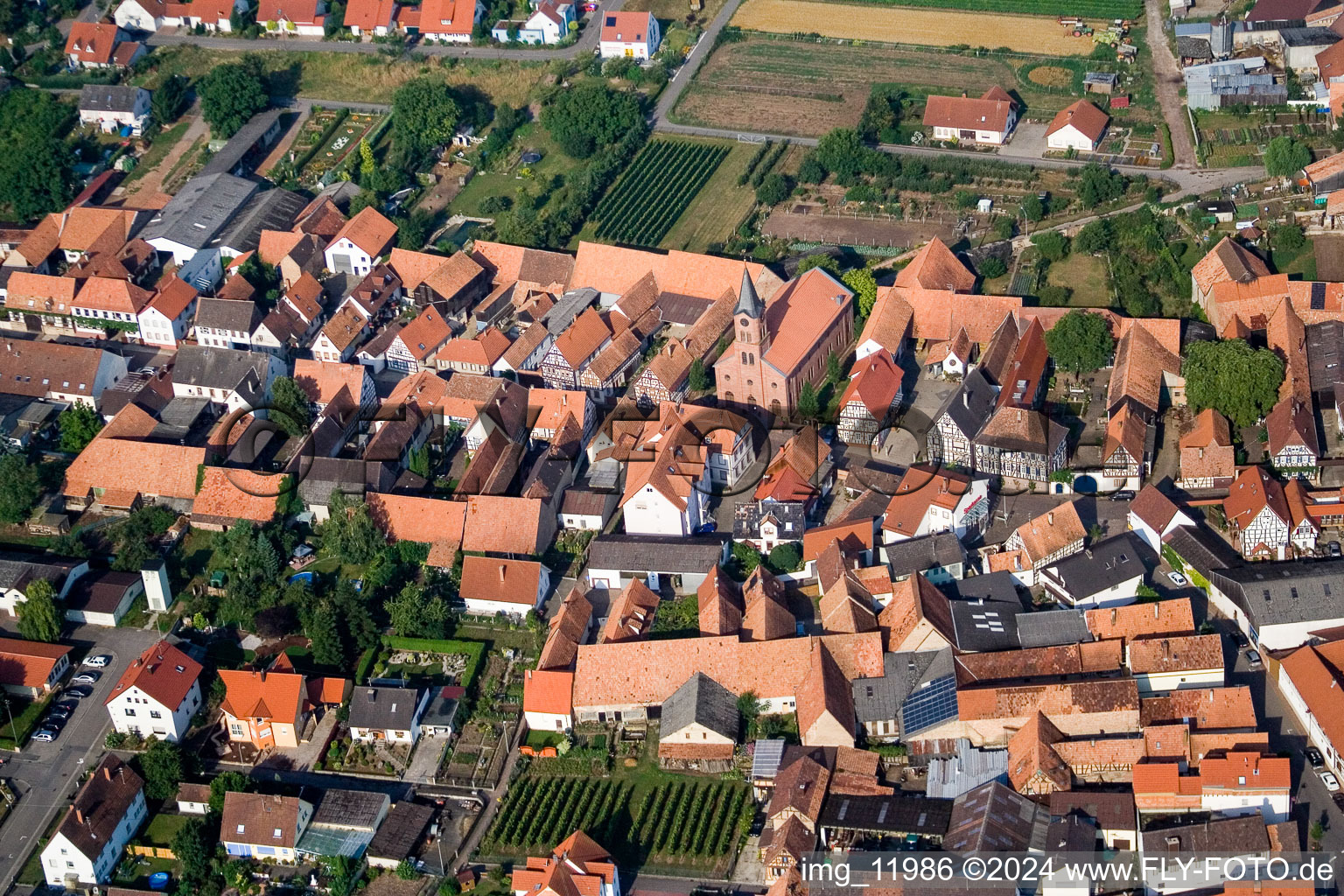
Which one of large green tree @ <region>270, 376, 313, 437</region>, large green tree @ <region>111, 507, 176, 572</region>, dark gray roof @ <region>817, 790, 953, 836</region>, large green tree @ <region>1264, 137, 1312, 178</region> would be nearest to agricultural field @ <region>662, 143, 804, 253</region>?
large green tree @ <region>270, 376, 313, 437</region>

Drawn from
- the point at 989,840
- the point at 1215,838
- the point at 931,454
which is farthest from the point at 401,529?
the point at 1215,838

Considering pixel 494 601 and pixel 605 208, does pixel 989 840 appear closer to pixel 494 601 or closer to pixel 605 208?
pixel 494 601

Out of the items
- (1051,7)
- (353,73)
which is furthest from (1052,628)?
(353,73)

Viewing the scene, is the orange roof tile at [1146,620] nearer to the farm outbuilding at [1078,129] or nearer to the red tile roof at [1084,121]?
the farm outbuilding at [1078,129]

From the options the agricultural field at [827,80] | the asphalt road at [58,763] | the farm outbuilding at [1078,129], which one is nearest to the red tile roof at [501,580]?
the asphalt road at [58,763]

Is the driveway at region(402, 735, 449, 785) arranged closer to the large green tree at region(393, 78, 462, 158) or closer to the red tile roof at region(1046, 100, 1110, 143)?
the large green tree at region(393, 78, 462, 158)

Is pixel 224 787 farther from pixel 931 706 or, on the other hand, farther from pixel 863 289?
pixel 863 289
